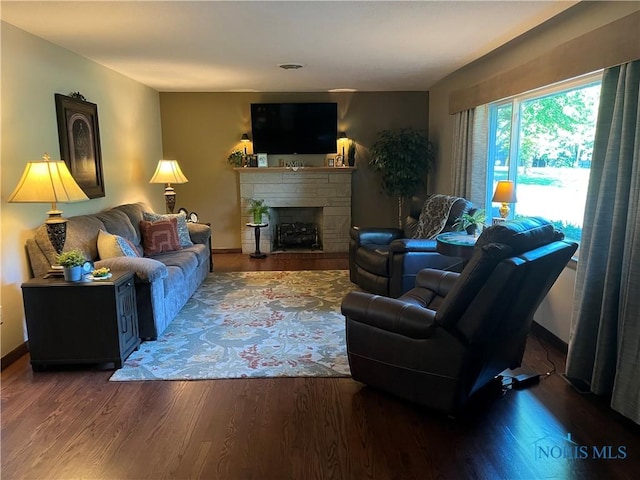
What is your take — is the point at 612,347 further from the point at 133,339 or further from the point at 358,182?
the point at 358,182

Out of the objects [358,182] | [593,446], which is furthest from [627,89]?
[358,182]

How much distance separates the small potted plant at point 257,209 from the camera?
21.1 feet

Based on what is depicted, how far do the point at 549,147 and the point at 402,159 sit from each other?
2.72 metres

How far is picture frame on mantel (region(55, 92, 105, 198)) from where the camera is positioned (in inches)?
151

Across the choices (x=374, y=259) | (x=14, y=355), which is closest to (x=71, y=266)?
(x=14, y=355)

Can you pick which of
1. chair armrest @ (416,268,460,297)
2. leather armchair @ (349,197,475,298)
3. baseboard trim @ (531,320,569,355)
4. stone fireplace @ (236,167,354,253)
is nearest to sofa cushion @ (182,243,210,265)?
stone fireplace @ (236,167,354,253)

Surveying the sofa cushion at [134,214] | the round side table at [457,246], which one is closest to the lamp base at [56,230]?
the sofa cushion at [134,214]

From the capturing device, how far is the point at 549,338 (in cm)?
342

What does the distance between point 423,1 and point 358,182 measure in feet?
13.5

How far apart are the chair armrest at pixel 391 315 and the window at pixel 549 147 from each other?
1.70 m

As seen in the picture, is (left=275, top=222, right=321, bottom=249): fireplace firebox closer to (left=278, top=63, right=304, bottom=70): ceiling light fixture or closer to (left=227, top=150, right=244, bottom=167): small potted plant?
(left=227, top=150, right=244, bottom=167): small potted plant

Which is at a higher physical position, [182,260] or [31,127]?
[31,127]

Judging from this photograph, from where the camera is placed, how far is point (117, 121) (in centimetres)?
507

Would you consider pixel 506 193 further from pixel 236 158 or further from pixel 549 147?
pixel 236 158
